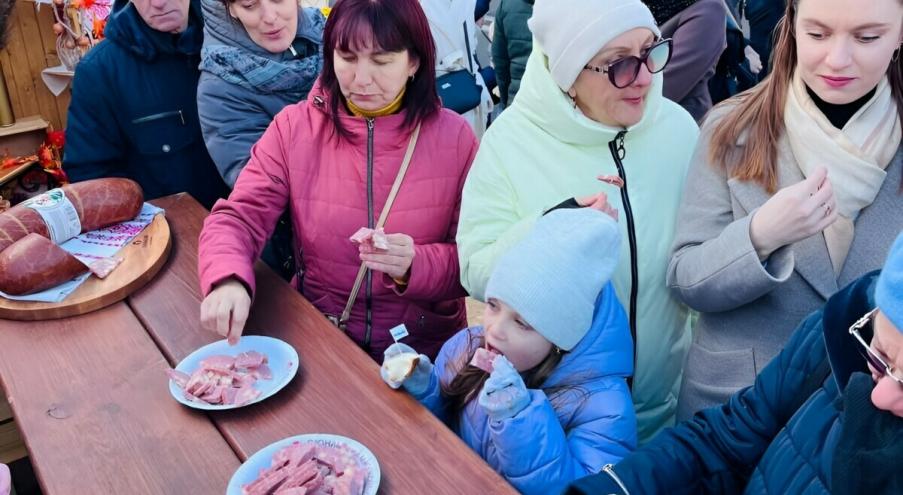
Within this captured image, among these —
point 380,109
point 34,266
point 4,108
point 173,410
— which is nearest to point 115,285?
point 34,266

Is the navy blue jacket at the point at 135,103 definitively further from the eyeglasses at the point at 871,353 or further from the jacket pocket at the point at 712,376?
the eyeglasses at the point at 871,353

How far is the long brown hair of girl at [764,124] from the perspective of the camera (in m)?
1.56

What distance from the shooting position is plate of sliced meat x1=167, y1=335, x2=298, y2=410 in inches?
64.0

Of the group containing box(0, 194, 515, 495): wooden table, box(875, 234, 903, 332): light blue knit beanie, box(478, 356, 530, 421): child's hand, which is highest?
box(875, 234, 903, 332): light blue knit beanie

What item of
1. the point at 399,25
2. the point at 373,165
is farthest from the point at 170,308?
the point at 399,25

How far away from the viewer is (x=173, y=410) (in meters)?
1.63

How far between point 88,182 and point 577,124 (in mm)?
1606

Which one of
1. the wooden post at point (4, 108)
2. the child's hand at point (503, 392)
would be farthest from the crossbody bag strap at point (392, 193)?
the wooden post at point (4, 108)

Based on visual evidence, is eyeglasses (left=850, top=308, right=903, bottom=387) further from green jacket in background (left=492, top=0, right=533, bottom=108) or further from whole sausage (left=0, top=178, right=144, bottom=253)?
green jacket in background (left=492, top=0, right=533, bottom=108)

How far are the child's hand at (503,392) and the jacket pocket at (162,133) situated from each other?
177 centimetres

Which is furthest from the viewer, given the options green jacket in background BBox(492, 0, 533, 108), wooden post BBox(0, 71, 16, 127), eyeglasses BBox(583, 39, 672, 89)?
wooden post BBox(0, 71, 16, 127)

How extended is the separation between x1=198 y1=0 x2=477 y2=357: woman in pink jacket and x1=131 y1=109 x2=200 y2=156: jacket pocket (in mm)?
664

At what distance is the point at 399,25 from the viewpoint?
196 cm

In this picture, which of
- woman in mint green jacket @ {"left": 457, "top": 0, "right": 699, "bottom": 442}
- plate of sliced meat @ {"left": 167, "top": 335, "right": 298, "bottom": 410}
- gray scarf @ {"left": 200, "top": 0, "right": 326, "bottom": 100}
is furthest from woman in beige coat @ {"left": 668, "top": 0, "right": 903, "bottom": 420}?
gray scarf @ {"left": 200, "top": 0, "right": 326, "bottom": 100}
